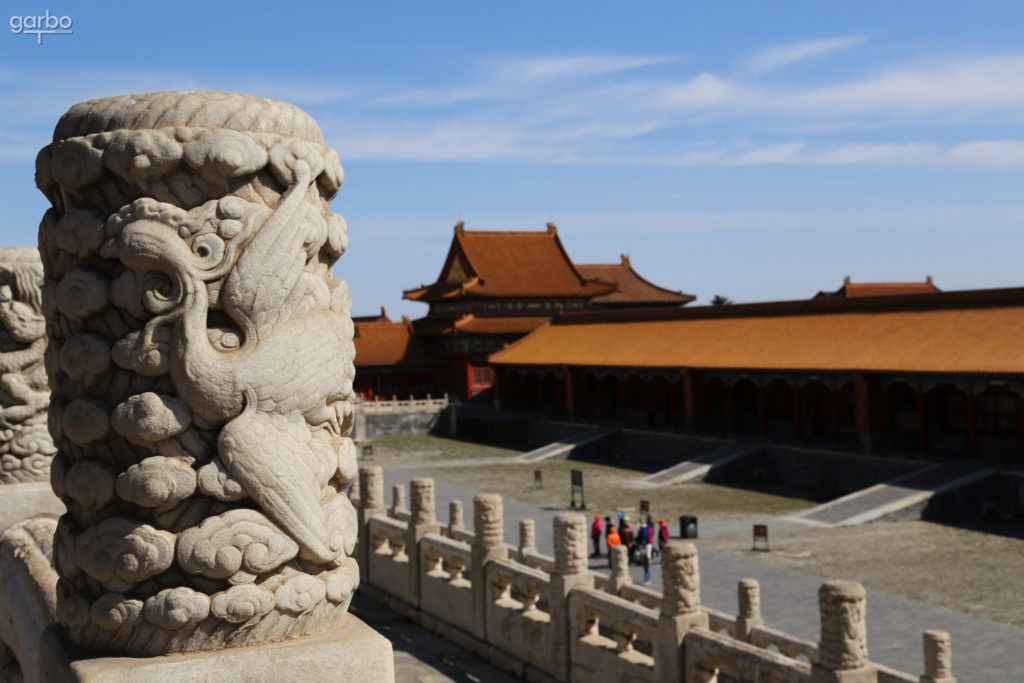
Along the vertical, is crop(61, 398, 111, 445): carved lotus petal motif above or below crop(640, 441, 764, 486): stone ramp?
above

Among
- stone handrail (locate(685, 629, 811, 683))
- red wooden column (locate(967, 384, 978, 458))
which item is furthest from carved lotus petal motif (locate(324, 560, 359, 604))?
red wooden column (locate(967, 384, 978, 458))

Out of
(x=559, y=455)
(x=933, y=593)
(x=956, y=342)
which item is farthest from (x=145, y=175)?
(x=559, y=455)

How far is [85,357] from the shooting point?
13.6 feet

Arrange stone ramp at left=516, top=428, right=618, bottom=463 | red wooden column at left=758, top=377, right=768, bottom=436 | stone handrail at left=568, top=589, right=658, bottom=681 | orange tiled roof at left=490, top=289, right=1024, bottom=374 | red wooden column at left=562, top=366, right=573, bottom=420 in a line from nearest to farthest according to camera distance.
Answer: stone handrail at left=568, top=589, right=658, bottom=681, orange tiled roof at left=490, top=289, right=1024, bottom=374, red wooden column at left=758, top=377, right=768, bottom=436, stone ramp at left=516, top=428, right=618, bottom=463, red wooden column at left=562, top=366, right=573, bottom=420

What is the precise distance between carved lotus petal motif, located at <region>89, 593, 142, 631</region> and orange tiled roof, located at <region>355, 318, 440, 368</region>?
46979 millimetres

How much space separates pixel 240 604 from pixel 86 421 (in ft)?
3.03

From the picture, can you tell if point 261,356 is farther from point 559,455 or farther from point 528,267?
point 528,267

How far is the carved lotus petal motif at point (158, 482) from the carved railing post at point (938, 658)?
7291 millimetres

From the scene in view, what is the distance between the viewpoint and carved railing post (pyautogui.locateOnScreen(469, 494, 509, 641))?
14.1 m

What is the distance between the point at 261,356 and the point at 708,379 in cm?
3106

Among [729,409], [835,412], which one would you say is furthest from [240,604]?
[729,409]

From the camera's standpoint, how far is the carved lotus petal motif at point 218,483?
13.1ft

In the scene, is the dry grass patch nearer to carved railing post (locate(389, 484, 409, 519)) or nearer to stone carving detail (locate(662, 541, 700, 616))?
carved railing post (locate(389, 484, 409, 519))

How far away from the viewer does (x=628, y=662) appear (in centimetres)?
1146
